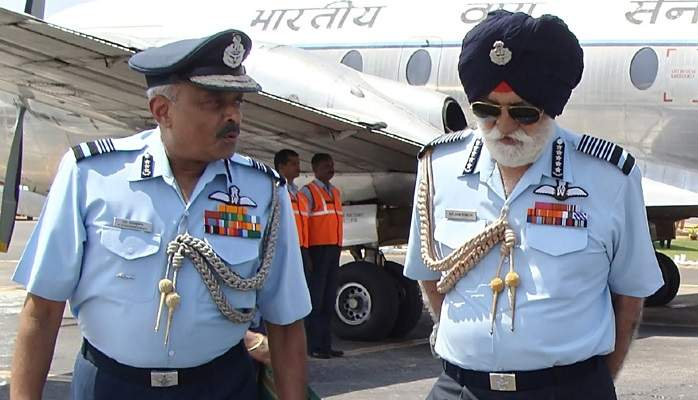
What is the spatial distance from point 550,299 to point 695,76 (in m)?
8.20

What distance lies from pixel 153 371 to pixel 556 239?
3.89 feet

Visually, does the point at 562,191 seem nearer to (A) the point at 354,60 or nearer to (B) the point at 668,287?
(A) the point at 354,60

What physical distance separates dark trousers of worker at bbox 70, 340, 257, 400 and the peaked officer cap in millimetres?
759

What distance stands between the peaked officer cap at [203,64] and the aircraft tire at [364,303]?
7719 mm

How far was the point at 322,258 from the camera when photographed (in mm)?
9977

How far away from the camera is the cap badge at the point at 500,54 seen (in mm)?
3281

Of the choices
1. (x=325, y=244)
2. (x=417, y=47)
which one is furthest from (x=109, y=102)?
(x=417, y=47)

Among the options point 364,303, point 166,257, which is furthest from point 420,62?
point 166,257

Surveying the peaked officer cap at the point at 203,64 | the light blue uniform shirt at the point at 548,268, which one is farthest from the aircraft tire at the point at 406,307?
the peaked officer cap at the point at 203,64

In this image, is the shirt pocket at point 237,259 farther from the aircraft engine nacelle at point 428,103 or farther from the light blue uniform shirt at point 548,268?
the aircraft engine nacelle at point 428,103

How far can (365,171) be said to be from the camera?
11469 millimetres

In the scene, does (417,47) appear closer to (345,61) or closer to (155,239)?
(345,61)

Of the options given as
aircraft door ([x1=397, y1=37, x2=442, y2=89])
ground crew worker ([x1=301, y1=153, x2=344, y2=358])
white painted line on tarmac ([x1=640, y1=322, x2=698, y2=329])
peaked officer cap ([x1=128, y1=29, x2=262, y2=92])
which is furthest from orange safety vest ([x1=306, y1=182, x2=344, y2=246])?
peaked officer cap ([x1=128, y1=29, x2=262, y2=92])

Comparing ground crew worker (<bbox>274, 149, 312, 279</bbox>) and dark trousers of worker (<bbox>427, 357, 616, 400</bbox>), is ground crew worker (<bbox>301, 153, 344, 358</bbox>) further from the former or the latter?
dark trousers of worker (<bbox>427, 357, 616, 400</bbox>)
